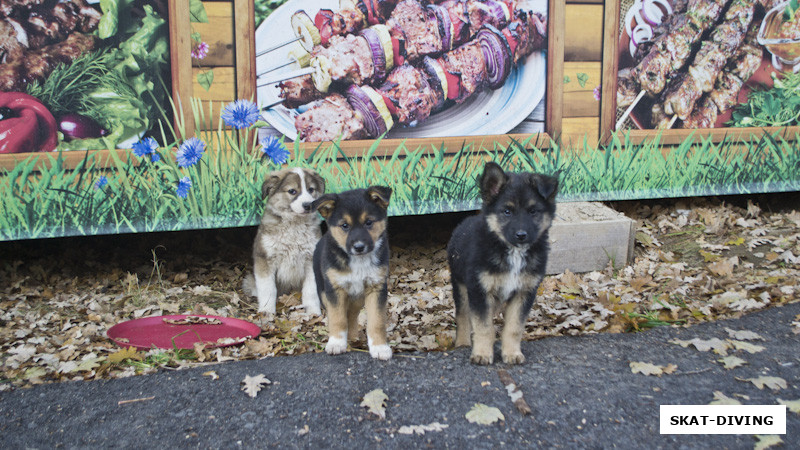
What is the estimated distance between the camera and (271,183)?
6.37 m

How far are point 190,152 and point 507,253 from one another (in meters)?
3.64

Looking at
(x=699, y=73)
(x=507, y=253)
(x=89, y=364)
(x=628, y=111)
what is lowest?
(x=89, y=364)

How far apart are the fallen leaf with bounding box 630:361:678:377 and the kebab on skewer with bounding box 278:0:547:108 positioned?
153 inches

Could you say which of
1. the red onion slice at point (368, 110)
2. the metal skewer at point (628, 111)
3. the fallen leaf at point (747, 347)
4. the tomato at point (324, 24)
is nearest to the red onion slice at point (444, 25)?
the red onion slice at point (368, 110)

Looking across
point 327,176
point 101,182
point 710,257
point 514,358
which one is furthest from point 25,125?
point 710,257

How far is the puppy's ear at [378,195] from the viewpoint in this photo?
15.0ft

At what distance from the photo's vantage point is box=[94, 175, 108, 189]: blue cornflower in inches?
251

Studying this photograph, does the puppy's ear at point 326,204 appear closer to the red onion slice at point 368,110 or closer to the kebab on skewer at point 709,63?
the red onion slice at point 368,110

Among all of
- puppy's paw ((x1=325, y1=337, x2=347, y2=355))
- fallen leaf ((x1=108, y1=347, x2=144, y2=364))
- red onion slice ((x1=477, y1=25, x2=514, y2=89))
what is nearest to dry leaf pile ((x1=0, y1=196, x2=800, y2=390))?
fallen leaf ((x1=108, y1=347, x2=144, y2=364))

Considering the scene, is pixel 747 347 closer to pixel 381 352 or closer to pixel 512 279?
pixel 512 279

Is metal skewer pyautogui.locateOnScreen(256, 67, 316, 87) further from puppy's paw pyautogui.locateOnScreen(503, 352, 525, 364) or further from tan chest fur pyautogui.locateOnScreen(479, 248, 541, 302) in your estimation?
puppy's paw pyautogui.locateOnScreen(503, 352, 525, 364)

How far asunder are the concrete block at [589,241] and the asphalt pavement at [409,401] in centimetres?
237

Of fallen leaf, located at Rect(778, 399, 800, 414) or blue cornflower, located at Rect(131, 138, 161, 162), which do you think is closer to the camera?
fallen leaf, located at Rect(778, 399, 800, 414)

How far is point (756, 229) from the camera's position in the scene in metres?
7.95
